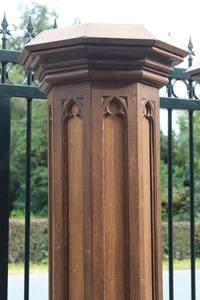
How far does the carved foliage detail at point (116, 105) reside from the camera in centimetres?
167

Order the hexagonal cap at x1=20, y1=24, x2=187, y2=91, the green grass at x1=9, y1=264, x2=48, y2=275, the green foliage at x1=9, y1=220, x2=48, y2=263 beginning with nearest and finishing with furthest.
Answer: the hexagonal cap at x1=20, y1=24, x2=187, y2=91 < the green grass at x1=9, y1=264, x2=48, y2=275 < the green foliage at x1=9, y1=220, x2=48, y2=263

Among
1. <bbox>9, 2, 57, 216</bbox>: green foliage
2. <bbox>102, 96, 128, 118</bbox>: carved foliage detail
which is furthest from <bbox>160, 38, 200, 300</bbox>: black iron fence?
<bbox>9, 2, 57, 216</bbox>: green foliage

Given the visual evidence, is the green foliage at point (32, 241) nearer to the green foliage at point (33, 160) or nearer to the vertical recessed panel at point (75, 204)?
the green foliage at point (33, 160)

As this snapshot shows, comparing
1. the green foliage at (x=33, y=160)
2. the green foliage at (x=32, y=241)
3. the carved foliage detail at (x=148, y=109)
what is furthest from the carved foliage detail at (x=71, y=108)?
the green foliage at (x=33, y=160)

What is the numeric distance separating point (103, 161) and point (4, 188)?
83cm

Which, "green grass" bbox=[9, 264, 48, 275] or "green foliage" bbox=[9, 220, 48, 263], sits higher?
"green foliage" bbox=[9, 220, 48, 263]

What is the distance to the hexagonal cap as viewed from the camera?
5.17 ft

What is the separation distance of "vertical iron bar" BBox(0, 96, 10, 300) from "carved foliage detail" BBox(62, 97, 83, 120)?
724mm

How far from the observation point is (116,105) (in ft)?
5.51

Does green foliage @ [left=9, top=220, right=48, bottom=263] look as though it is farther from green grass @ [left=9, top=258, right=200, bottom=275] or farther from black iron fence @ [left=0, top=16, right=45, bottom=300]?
black iron fence @ [left=0, top=16, right=45, bottom=300]

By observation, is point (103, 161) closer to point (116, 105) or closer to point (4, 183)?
point (116, 105)

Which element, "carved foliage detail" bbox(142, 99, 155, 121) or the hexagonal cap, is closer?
the hexagonal cap

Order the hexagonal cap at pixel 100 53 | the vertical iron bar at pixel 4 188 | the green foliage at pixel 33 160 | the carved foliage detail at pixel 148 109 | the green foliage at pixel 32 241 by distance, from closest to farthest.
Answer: the hexagonal cap at pixel 100 53 → the carved foliage detail at pixel 148 109 → the vertical iron bar at pixel 4 188 → the green foliage at pixel 32 241 → the green foliage at pixel 33 160

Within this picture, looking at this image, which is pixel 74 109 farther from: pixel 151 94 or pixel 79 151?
pixel 151 94
